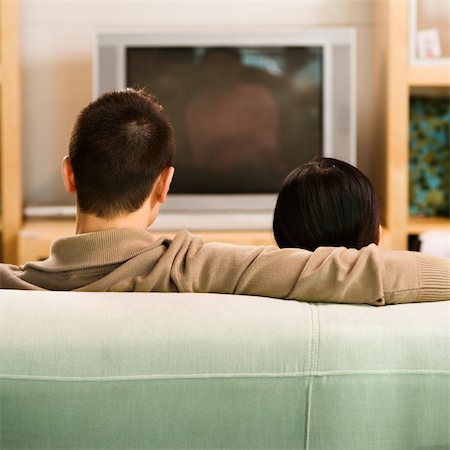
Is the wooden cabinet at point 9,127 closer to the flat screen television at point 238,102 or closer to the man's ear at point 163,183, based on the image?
the flat screen television at point 238,102

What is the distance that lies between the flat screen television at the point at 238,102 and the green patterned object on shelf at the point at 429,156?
0.43m

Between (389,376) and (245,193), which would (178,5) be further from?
(389,376)

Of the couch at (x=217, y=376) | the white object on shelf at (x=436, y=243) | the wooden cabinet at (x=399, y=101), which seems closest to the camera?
the couch at (x=217, y=376)

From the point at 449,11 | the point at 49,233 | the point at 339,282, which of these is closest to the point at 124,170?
the point at 339,282

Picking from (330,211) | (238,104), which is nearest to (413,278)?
(330,211)

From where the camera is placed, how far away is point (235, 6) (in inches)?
153

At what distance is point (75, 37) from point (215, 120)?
0.81 m

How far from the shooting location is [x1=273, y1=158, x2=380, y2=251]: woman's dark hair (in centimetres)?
139

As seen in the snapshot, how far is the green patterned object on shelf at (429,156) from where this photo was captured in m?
3.87

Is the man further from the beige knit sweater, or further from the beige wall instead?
the beige wall

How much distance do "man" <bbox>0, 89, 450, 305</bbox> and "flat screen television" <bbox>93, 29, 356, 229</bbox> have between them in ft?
7.06

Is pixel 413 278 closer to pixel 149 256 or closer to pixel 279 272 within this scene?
pixel 279 272

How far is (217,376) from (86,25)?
3.17 meters

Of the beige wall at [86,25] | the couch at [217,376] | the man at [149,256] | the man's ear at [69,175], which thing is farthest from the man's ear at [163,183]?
the beige wall at [86,25]
